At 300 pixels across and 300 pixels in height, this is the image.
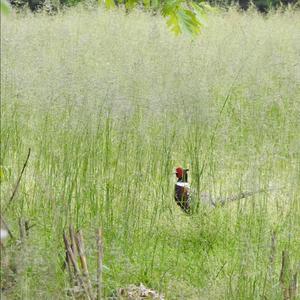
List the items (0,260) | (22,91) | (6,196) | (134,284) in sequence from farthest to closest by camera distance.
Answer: (22,91), (134,284), (6,196), (0,260)

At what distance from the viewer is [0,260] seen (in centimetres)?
183

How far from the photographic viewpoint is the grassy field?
9.42 feet

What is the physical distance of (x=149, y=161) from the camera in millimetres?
3365

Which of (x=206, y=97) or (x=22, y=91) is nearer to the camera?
(x=22, y=91)

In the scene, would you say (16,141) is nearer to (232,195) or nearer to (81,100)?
(81,100)

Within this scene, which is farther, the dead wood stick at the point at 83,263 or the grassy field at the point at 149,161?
the grassy field at the point at 149,161

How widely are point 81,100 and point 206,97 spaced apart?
0.57 m

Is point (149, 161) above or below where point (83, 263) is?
above

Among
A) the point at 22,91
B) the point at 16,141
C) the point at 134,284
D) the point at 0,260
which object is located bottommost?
the point at 134,284

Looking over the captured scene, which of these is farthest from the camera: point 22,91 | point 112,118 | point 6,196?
point 112,118

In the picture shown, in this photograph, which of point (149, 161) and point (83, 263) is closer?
point (83, 263)

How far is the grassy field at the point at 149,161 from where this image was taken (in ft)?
9.42

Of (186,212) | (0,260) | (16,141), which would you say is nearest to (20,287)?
(0,260)

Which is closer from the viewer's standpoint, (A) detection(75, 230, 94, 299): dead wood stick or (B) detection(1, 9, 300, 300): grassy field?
(A) detection(75, 230, 94, 299): dead wood stick
